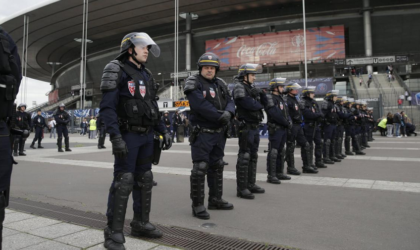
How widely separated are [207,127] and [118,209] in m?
1.54

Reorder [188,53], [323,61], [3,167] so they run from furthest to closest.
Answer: [188,53] < [323,61] < [3,167]

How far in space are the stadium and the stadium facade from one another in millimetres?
110

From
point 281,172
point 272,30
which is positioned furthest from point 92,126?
point 272,30

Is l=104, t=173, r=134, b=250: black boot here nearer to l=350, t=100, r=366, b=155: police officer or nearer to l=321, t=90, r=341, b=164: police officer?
l=321, t=90, r=341, b=164: police officer

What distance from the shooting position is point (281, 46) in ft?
127

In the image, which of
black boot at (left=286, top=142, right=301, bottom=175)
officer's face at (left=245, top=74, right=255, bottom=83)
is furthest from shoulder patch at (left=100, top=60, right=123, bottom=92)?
black boot at (left=286, top=142, right=301, bottom=175)

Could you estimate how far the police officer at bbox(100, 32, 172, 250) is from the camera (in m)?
2.81

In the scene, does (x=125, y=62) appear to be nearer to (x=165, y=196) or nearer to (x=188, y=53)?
(x=165, y=196)

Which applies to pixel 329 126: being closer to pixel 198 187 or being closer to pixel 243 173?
pixel 243 173

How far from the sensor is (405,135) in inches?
739

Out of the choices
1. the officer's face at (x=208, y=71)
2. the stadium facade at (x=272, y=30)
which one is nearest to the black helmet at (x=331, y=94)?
the officer's face at (x=208, y=71)

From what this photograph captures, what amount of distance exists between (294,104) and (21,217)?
18.3 ft

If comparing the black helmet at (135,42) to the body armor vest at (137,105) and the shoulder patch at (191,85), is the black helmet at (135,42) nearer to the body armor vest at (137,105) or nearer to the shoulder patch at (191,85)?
the body armor vest at (137,105)

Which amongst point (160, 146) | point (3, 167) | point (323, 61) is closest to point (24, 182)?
point (160, 146)
